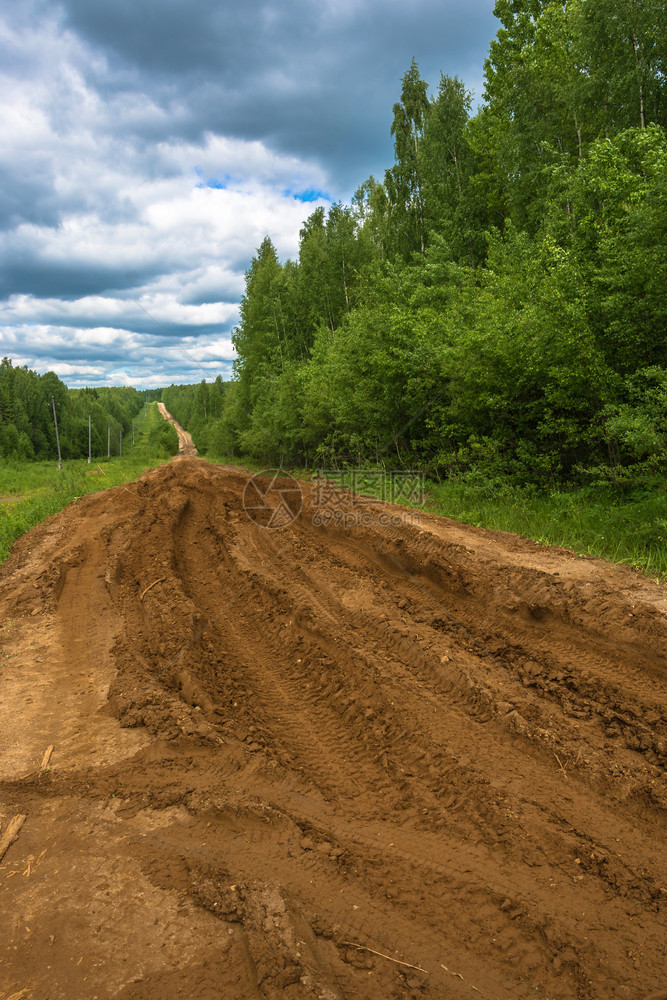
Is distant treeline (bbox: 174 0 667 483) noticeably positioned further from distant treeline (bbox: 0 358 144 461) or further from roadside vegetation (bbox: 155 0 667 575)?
distant treeline (bbox: 0 358 144 461)

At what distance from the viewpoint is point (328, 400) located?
1917 cm

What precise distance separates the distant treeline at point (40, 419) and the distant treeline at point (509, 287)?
49.9 m

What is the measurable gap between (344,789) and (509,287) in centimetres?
1051

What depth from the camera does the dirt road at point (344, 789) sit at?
252 centimetres

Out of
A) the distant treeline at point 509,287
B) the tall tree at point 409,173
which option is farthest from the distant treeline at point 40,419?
the tall tree at point 409,173

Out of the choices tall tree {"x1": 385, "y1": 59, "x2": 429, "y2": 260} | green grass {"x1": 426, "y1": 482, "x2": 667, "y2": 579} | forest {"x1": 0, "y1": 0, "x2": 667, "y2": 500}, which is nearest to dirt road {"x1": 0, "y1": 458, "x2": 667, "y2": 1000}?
green grass {"x1": 426, "y1": 482, "x2": 667, "y2": 579}

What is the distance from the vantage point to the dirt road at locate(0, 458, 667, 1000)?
252 centimetres

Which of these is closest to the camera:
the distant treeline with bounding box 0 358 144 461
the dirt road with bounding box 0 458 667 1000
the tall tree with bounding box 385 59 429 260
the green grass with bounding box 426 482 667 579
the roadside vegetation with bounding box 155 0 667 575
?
the dirt road with bounding box 0 458 667 1000

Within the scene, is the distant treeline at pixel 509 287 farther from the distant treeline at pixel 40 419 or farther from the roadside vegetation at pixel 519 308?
the distant treeline at pixel 40 419

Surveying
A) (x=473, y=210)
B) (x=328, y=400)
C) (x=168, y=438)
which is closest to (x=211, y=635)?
(x=328, y=400)

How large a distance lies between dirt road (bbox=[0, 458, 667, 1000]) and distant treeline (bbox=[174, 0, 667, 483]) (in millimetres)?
3641

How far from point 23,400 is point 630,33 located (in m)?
83.5

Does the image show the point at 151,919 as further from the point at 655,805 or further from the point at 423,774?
the point at 655,805

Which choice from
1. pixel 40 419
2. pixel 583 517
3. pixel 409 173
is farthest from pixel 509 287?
pixel 40 419
